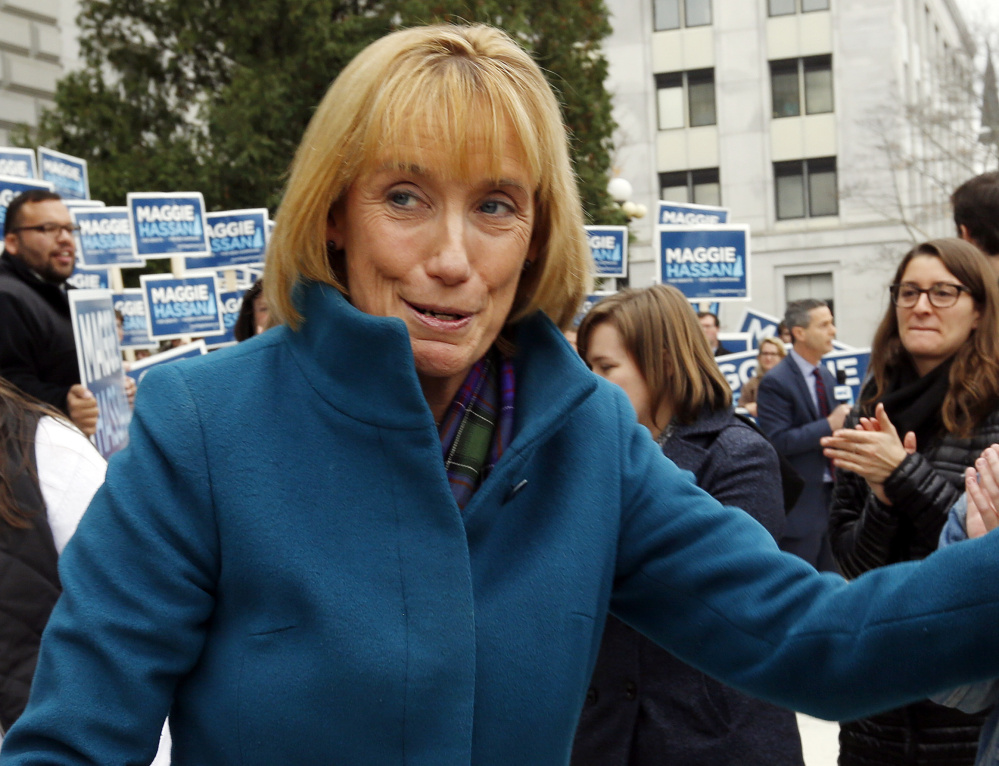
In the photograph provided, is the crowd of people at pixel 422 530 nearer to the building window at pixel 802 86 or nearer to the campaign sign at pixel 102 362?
the campaign sign at pixel 102 362

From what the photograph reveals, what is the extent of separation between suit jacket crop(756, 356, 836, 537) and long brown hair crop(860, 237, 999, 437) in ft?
12.9

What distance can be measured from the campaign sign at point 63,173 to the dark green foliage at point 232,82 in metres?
7.33

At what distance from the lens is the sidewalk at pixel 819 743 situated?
666 centimetres

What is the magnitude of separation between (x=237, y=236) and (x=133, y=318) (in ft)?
6.48

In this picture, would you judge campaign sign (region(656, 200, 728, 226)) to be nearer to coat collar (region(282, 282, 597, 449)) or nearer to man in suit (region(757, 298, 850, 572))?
man in suit (region(757, 298, 850, 572))

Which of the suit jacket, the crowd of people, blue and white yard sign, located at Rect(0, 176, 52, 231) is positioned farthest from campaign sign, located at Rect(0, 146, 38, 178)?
the crowd of people

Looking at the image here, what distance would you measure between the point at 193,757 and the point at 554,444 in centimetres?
66

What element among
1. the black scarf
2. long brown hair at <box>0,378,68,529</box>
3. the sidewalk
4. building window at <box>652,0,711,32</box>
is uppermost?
building window at <box>652,0,711,32</box>

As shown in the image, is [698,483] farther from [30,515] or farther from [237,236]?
[237,236]

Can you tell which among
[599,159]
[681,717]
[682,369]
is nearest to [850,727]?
[681,717]

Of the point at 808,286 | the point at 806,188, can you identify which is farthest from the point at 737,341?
the point at 806,188

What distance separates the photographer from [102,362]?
6246 millimetres

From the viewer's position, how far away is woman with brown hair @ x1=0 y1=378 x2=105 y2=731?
2.67 metres

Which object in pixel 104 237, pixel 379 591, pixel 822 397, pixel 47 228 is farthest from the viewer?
pixel 104 237
